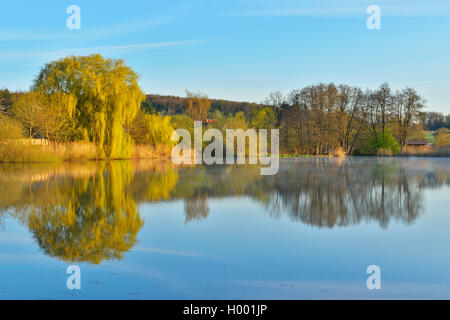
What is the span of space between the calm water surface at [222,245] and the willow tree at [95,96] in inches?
639

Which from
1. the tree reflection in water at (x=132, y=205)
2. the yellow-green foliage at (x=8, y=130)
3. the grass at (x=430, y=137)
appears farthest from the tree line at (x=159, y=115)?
the grass at (x=430, y=137)

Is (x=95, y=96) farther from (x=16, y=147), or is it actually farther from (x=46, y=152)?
(x=16, y=147)

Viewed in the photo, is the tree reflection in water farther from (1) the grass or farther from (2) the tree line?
(1) the grass

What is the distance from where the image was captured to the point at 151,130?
1156 inches

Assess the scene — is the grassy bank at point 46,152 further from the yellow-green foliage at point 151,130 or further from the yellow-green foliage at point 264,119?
the yellow-green foliage at point 264,119

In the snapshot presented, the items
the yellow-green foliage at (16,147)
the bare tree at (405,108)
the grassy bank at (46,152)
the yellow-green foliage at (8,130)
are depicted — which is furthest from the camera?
the bare tree at (405,108)

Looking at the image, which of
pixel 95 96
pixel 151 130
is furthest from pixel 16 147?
pixel 151 130

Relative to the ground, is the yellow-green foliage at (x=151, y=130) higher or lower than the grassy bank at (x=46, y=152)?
higher

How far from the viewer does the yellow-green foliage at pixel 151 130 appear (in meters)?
29.4

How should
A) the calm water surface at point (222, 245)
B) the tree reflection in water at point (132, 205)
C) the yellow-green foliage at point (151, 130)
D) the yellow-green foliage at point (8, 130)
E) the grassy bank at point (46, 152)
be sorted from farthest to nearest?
the yellow-green foliage at point (151, 130)
the grassy bank at point (46, 152)
the yellow-green foliage at point (8, 130)
the tree reflection in water at point (132, 205)
the calm water surface at point (222, 245)

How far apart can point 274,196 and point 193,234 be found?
4.04 meters

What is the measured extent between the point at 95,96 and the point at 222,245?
22198 mm
